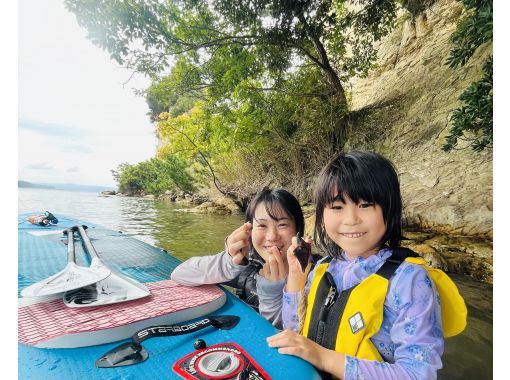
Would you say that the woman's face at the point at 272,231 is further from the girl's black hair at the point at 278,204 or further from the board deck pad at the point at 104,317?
the board deck pad at the point at 104,317

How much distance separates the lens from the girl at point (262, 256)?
1.32 m

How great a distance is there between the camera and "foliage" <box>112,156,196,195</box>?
45.2 feet

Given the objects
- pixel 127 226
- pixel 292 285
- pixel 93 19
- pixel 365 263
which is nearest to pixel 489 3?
pixel 365 263

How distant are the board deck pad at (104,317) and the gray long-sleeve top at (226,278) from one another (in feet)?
0.36

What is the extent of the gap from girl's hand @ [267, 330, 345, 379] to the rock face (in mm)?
3563

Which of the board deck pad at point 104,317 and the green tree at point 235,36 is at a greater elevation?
the green tree at point 235,36

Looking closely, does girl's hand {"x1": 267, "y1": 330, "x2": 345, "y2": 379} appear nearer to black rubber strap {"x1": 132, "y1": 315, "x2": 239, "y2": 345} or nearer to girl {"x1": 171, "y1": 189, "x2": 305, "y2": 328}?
black rubber strap {"x1": 132, "y1": 315, "x2": 239, "y2": 345}

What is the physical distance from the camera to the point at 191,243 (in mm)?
5234

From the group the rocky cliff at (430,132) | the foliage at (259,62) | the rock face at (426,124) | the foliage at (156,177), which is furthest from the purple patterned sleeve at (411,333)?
the foliage at (156,177)

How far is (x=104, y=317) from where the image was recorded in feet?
3.46

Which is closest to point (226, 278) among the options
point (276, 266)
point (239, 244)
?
point (239, 244)

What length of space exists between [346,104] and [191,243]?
4.45 metres

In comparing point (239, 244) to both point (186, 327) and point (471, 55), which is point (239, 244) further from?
point (471, 55)

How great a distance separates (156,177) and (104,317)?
71.7 ft
